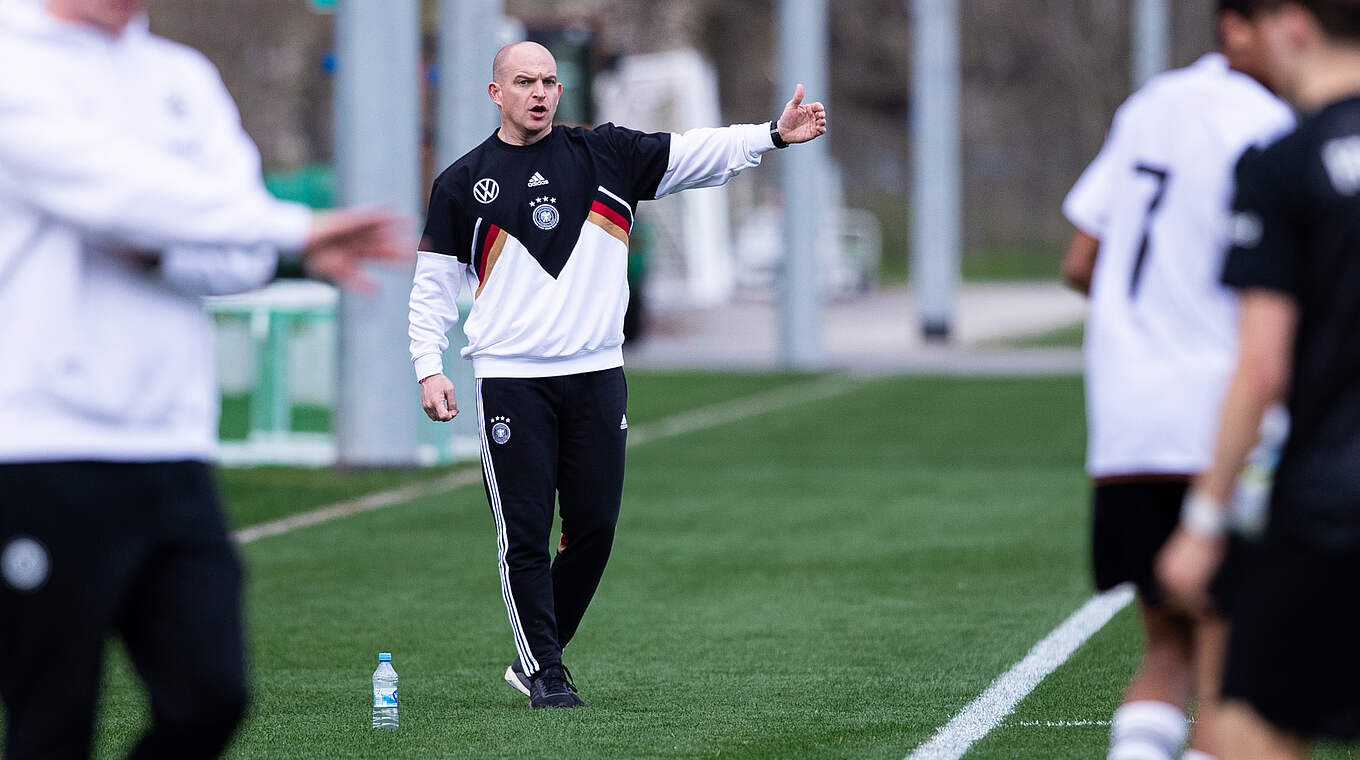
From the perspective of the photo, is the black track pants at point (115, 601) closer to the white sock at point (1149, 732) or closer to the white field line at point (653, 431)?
the white sock at point (1149, 732)

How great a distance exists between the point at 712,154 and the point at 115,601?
10.9ft

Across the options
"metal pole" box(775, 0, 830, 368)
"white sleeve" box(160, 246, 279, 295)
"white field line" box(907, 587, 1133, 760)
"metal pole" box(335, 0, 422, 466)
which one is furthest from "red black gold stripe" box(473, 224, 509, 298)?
"metal pole" box(775, 0, 830, 368)

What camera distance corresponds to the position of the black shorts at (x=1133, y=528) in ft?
14.4

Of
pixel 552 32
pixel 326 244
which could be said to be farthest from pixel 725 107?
pixel 326 244

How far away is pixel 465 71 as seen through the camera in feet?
55.2

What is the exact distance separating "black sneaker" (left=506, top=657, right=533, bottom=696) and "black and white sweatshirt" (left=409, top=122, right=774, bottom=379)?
970 mm

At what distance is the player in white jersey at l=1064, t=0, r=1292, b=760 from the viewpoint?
4309 millimetres

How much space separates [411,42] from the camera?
15305mm

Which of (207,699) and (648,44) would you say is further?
(648,44)

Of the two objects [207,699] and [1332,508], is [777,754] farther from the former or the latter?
[1332,508]

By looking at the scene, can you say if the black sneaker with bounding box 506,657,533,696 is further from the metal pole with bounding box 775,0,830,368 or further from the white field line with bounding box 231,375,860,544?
the metal pole with bounding box 775,0,830,368

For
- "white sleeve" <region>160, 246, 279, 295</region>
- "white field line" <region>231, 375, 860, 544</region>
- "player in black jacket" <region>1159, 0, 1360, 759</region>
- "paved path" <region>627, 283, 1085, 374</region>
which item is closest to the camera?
"player in black jacket" <region>1159, 0, 1360, 759</region>

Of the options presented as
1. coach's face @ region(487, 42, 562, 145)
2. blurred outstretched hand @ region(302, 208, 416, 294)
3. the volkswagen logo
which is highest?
coach's face @ region(487, 42, 562, 145)

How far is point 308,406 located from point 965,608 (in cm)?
922
